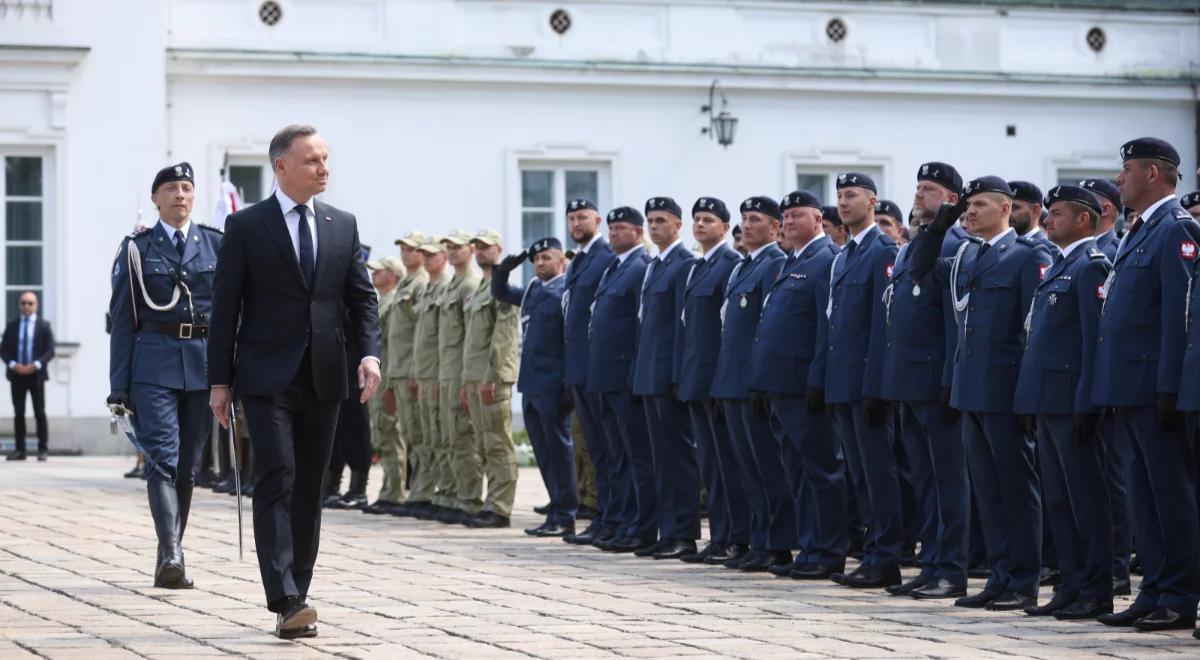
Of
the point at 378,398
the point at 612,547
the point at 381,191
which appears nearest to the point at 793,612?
the point at 612,547

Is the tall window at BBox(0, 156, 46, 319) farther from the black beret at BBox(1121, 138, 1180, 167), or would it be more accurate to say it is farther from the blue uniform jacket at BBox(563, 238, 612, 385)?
the black beret at BBox(1121, 138, 1180, 167)

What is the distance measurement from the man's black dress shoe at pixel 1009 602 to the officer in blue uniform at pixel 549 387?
4753 millimetres

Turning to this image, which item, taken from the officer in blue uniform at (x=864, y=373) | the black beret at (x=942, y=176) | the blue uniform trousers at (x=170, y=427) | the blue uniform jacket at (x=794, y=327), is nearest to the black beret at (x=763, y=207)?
the blue uniform jacket at (x=794, y=327)

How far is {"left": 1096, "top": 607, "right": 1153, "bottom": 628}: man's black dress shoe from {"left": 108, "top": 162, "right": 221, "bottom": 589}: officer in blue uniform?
4.38m

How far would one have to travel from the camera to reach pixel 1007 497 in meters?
10.2

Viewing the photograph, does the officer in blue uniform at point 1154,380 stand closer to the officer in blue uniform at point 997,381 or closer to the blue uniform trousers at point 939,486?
the officer in blue uniform at point 997,381

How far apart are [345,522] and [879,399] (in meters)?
5.55

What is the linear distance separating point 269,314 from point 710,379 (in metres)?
4.23

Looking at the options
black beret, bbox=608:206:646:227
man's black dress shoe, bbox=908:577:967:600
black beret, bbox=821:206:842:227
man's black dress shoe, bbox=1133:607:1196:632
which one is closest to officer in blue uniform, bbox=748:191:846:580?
man's black dress shoe, bbox=908:577:967:600

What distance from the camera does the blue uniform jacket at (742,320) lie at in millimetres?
12055

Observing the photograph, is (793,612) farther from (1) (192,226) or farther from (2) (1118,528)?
(1) (192,226)

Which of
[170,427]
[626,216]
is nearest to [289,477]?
[170,427]

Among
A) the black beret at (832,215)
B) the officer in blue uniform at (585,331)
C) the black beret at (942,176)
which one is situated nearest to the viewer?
the black beret at (942,176)

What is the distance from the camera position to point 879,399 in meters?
11.0
